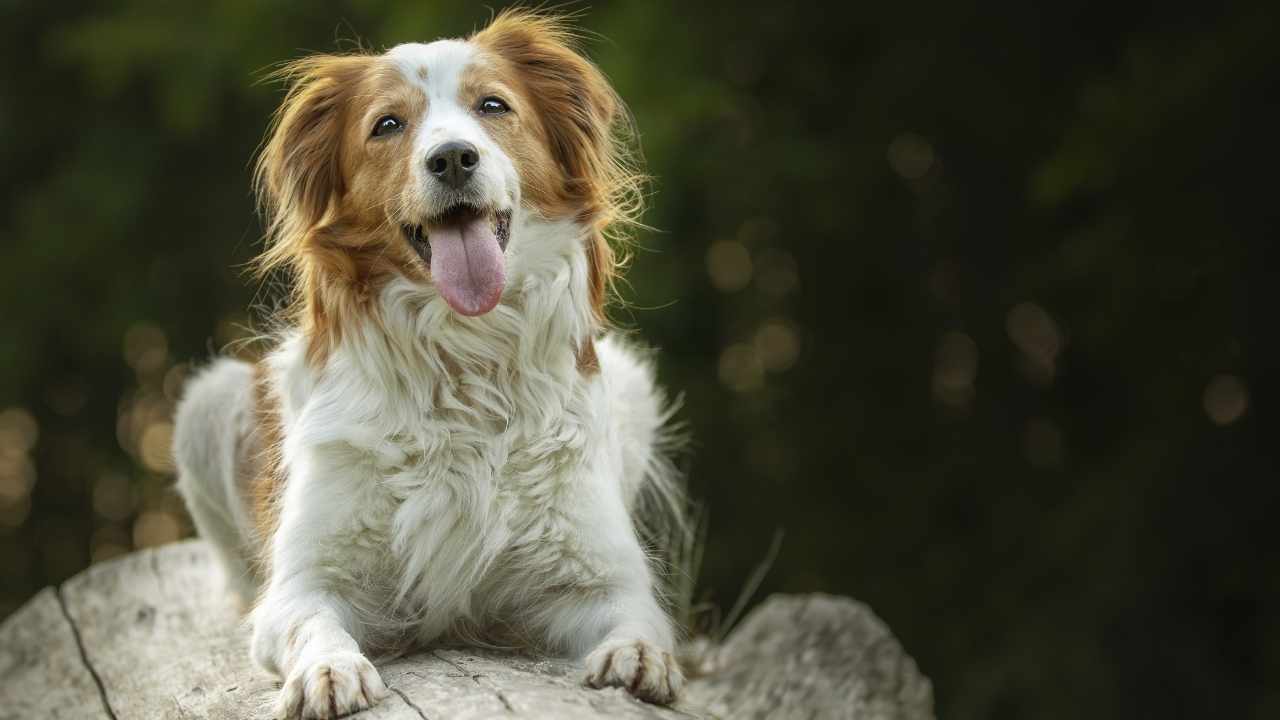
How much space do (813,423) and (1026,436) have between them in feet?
4.07

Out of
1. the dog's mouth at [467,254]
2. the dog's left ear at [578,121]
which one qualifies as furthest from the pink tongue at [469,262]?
the dog's left ear at [578,121]

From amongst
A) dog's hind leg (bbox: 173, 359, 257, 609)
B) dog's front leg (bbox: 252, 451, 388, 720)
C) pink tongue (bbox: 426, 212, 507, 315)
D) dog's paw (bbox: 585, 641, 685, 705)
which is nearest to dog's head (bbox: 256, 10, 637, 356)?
pink tongue (bbox: 426, 212, 507, 315)

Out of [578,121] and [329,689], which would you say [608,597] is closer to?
[329,689]

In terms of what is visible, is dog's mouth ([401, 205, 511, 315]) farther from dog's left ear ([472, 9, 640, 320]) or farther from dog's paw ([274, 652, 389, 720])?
dog's paw ([274, 652, 389, 720])

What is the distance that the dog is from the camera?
13.0 ft

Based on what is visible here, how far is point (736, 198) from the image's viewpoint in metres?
7.32

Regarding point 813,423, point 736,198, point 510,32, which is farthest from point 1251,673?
point 510,32

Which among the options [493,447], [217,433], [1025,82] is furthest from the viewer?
[1025,82]

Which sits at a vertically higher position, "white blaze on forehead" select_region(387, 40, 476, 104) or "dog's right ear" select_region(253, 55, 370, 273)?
"white blaze on forehead" select_region(387, 40, 476, 104)

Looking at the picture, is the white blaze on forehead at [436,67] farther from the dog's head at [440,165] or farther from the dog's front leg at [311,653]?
the dog's front leg at [311,653]

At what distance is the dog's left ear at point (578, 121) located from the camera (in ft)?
14.6

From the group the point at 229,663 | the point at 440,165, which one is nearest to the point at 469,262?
the point at 440,165

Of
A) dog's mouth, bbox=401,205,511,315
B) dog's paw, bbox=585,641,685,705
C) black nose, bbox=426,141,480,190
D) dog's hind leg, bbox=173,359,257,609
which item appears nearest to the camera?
dog's paw, bbox=585,641,685,705

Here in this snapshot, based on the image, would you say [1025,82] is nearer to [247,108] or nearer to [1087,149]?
[1087,149]
